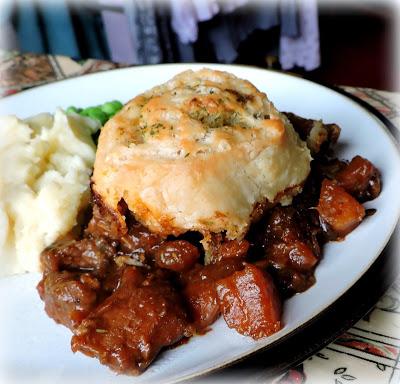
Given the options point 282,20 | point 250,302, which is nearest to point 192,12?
point 282,20

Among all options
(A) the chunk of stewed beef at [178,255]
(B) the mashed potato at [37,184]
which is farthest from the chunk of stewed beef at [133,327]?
(B) the mashed potato at [37,184]

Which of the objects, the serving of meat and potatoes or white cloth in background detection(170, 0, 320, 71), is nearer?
the serving of meat and potatoes

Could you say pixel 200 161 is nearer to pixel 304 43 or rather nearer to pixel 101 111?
pixel 101 111

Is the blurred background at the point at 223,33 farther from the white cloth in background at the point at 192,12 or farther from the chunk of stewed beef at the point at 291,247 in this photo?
the chunk of stewed beef at the point at 291,247

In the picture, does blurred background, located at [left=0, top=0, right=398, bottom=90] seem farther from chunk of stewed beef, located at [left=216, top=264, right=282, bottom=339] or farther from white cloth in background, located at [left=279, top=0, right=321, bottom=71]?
chunk of stewed beef, located at [left=216, top=264, right=282, bottom=339]

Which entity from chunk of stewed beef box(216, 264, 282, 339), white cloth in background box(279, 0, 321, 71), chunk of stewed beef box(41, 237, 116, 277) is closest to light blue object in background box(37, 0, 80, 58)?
white cloth in background box(279, 0, 321, 71)

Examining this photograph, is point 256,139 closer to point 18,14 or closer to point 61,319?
point 61,319
